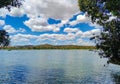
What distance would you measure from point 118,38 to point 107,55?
411 cm

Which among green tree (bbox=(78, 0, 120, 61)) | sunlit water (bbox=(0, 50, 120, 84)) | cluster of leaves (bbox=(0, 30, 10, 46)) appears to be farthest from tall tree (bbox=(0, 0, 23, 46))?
sunlit water (bbox=(0, 50, 120, 84))

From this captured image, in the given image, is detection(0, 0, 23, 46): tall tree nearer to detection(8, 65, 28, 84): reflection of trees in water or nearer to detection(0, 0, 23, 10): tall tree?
detection(0, 0, 23, 10): tall tree

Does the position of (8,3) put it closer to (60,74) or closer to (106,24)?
(106,24)

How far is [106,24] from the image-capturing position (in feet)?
138

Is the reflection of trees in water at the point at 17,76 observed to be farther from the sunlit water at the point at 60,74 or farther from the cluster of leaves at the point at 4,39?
the cluster of leaves at the point at 4,39

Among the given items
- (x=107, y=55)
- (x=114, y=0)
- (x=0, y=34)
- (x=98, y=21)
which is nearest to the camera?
(x=0, y=34)

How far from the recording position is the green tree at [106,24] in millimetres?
39281

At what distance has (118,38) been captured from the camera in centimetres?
4181

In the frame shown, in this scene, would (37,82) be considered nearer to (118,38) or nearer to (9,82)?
(9,82)

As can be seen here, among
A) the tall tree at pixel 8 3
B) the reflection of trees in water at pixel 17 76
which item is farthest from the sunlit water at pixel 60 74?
the tall tree at pixel 8 3

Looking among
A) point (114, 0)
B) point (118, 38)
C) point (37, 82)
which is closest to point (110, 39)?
point (118, 38)

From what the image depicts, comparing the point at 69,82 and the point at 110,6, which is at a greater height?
the point at 110,6

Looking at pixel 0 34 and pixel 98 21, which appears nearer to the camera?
pixel 0 34

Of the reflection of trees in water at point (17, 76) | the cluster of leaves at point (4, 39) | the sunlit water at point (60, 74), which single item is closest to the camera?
the cluster of leaves at point (4, 39)
